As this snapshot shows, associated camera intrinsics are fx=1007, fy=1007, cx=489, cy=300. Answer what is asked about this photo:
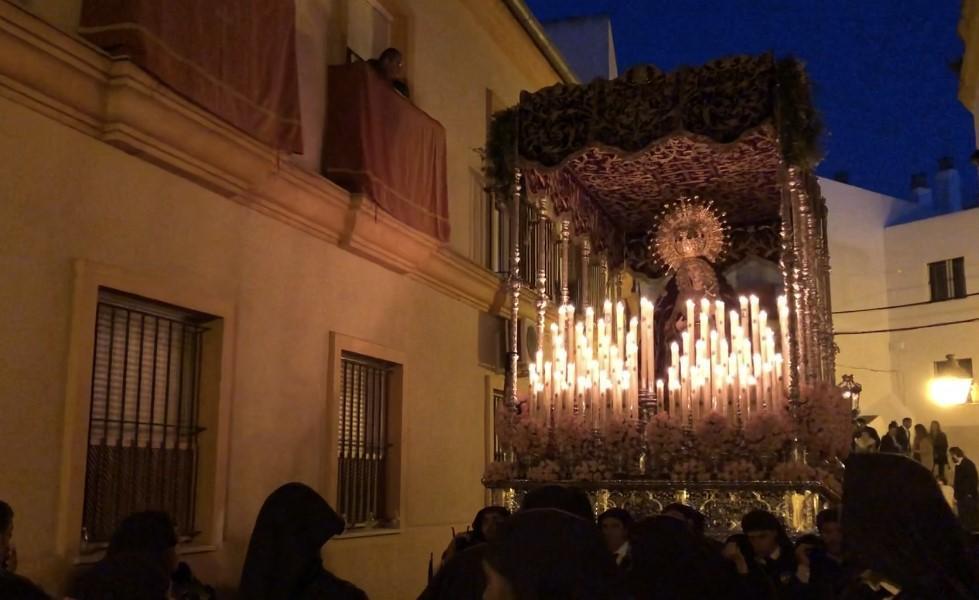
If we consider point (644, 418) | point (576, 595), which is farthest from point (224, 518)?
point (576, 595)

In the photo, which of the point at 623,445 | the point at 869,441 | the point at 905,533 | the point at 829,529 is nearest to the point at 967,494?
the point at 869,441

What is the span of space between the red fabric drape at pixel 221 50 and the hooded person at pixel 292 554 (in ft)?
10.1

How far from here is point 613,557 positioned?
8.07ft

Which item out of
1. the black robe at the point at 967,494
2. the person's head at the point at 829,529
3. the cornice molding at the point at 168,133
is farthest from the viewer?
the black robe at the point at 967,494

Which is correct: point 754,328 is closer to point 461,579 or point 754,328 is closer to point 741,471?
point 741,471

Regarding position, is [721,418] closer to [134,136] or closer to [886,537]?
[134,136]

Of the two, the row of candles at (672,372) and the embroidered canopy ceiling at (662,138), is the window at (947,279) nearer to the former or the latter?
the embroidered canopy ceiling at (662,138)

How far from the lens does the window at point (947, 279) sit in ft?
71.6

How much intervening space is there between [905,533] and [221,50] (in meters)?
5.41

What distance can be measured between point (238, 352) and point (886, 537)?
5.28 m

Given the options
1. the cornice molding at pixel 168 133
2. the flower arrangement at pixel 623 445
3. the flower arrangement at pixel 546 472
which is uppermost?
the cornice molding at pixel 168 133

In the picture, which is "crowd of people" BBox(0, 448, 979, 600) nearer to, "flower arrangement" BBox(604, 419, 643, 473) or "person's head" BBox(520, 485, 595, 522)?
"person's head" BBox(520, 485, 595, 522)

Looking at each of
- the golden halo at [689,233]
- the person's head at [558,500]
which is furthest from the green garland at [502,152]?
the person's head at [558,500]

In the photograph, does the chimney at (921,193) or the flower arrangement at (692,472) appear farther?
the chimney at (921,193)
